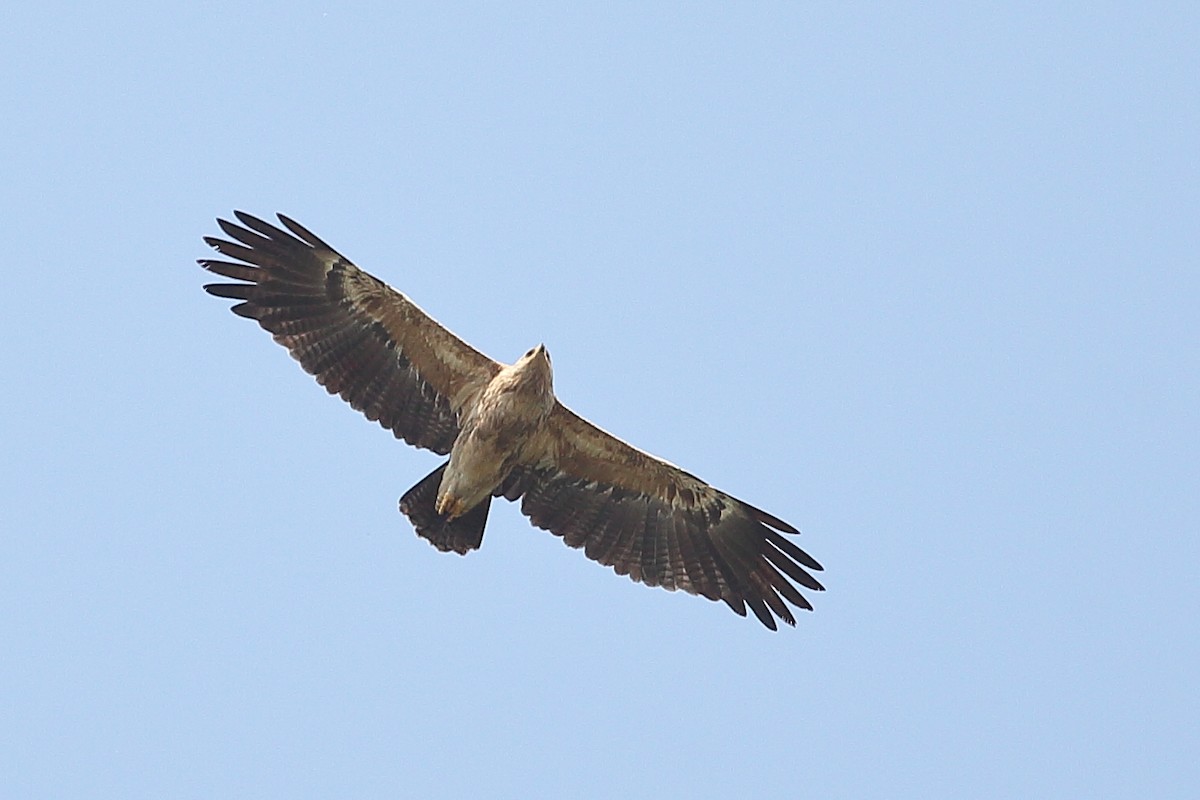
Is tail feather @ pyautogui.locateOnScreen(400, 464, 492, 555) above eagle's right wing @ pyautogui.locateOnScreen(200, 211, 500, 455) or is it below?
below

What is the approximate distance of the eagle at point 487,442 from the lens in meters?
17.2

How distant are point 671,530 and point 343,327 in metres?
3.60

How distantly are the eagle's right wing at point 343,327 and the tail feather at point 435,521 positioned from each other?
1.27 feet

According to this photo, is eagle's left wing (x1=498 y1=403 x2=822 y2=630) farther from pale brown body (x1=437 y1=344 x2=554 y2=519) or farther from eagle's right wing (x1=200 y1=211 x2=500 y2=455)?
eagle's right wing (x1=200 y1=211 x2=500 y2=455)

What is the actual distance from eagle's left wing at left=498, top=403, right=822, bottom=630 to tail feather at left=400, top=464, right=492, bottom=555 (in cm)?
50

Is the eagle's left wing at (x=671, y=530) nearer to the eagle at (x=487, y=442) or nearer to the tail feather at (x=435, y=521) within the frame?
the eagle at (x=487, y=442)

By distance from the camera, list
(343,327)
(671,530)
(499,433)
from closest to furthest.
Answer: (499,433)
(343,327)
(671,530)

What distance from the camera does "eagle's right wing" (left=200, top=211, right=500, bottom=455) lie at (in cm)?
1730

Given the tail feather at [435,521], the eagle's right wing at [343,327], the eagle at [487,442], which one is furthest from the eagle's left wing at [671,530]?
the eagle's right wing at [343,327]

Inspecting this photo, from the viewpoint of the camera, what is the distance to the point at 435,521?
57.4ft

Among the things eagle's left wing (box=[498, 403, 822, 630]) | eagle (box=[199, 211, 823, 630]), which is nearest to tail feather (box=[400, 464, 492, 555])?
eagle (box=[199, 211, 823, 630])

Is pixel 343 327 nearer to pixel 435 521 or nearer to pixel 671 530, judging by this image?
pixel 435 521

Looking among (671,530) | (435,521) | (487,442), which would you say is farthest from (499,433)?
(671,530)

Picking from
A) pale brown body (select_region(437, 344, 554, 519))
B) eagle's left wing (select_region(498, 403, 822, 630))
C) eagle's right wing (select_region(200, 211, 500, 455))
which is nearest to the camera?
pale brown body (select_region(437, 344, 554, 519))
